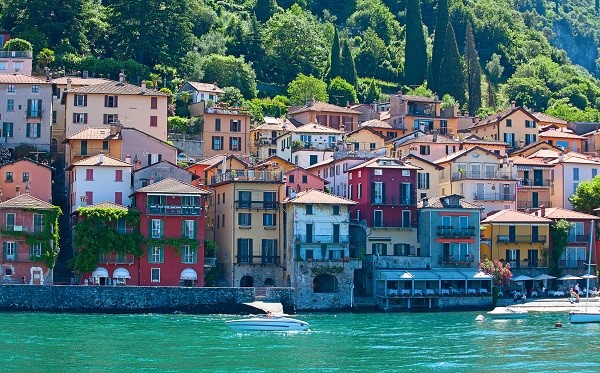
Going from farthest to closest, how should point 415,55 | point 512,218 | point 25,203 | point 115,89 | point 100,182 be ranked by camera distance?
point 415,55
point 115,89
point 512,218
point 100,182
point 25,203

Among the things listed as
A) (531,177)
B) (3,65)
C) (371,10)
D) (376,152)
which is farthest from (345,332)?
(371,10)

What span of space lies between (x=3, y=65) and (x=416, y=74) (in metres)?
56.7

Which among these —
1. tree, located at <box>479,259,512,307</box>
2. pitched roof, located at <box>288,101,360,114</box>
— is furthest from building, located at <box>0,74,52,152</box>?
tree, located at <box>479,259,512,307</box>

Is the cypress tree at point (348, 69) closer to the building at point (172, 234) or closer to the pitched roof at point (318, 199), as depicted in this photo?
the pitched roof at point (318, 199)

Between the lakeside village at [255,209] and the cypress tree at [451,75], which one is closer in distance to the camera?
the lakeside village at [255,209]

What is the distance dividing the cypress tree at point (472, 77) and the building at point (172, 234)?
206ft

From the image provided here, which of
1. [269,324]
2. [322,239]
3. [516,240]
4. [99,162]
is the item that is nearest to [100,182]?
[99,162]

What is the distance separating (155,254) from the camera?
293 ft

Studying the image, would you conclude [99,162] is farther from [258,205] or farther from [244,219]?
[258,205]

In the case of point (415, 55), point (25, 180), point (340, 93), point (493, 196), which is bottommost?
point (493, 196)

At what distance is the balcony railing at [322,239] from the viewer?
9044cm

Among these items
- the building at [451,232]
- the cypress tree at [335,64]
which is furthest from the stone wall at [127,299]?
the cypress tree at [335,64]

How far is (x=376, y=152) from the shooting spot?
105562 millimetres

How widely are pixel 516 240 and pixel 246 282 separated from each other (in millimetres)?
20295
